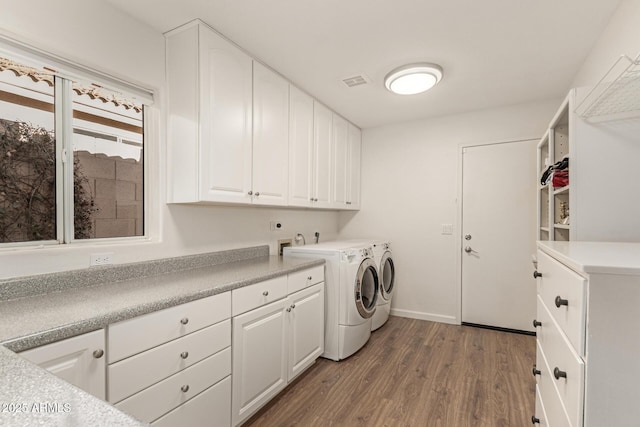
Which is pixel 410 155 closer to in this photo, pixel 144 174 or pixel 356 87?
pixel 356 87

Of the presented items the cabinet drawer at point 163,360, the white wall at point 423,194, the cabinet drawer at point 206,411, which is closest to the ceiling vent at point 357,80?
the white wall at point 423,194

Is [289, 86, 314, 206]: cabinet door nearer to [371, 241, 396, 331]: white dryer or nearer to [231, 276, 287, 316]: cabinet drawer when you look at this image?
[231, 276, 287, 316]: cabinet drawer

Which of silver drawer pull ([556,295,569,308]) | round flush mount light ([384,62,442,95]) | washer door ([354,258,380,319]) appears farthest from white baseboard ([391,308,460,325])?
silver drawer pull ([556,295,569,308])

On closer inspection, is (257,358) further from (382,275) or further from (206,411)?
(382,275)

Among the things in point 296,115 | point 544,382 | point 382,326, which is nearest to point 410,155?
point 296,115

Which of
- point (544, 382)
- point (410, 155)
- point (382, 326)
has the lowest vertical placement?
point (382, 326)

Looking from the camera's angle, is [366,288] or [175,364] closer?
[175,364]

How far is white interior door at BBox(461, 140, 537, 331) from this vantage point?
3127mm

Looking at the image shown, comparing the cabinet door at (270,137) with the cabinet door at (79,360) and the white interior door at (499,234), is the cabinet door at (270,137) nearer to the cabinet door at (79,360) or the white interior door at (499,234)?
the cabinet door at (79,360)

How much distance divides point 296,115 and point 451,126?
6.25 ft

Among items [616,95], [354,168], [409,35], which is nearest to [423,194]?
[354,168]

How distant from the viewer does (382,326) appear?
339 centimetres

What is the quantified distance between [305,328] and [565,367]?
1.65 meters

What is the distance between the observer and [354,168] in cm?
387
